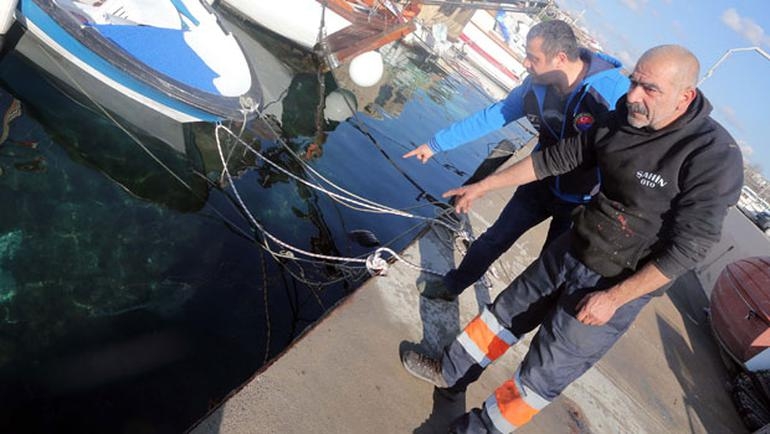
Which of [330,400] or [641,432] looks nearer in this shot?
[330,400]

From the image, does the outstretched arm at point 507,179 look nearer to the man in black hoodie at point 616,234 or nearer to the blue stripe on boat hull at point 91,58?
the man in black hoodie at point 616,234

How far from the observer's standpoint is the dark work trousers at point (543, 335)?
2.20 m

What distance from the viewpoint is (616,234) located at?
2125 millimetres

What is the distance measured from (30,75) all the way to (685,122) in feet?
23.9

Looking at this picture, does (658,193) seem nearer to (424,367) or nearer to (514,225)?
(514,225)

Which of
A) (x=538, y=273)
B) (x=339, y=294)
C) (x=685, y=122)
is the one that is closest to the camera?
(x=685, y=122)

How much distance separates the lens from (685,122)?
192cm

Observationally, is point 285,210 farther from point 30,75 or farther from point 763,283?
point 763,283

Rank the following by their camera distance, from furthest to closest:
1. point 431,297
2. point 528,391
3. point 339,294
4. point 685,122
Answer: point 339,294
point 431,297
point 528,391
point 685,122

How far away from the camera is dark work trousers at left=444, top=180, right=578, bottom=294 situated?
340 centimetres

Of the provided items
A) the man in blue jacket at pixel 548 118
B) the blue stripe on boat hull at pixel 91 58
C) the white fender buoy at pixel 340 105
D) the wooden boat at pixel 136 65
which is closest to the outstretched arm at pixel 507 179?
the man in blue jacket at pixel 548 118

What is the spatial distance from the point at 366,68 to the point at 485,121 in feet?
27.5

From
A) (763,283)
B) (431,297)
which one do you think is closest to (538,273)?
(431,297)

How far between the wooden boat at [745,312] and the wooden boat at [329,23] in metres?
9.13
